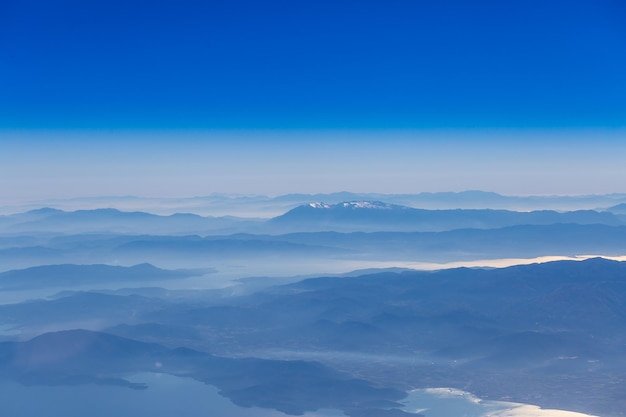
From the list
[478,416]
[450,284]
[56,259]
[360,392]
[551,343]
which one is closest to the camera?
[478,416]

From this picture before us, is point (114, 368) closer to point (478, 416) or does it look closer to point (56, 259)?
point (478, 416)

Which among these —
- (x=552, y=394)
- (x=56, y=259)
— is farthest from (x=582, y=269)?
(x=56, y=259)

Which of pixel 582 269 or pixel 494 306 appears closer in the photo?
pixel 494 306

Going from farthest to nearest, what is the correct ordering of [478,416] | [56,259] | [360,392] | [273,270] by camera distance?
1. [56,259]
2. [273,270]
3. [360,392]
4. [478,416]

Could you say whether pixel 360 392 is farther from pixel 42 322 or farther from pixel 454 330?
pixel 42 322

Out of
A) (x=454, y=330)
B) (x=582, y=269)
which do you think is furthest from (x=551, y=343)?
(x=582, y=269)

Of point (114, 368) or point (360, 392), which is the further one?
point (114, 368)

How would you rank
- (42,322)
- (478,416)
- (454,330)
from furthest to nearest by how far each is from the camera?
(42,322) < (454,330) < (478,416)

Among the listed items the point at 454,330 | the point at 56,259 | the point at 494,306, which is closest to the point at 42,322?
the point at 454,330

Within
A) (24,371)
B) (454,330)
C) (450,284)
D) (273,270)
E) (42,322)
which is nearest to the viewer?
(24,371)
